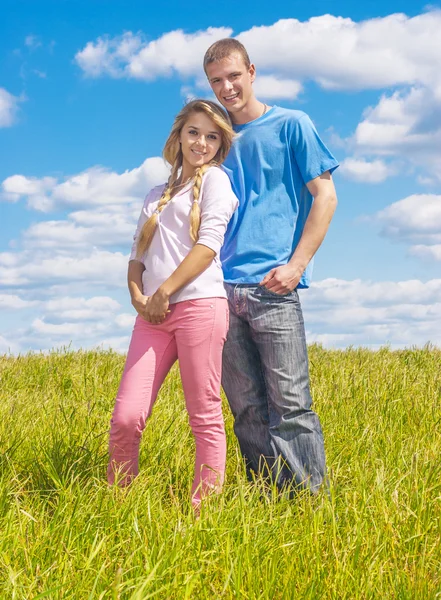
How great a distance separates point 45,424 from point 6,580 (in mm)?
2017

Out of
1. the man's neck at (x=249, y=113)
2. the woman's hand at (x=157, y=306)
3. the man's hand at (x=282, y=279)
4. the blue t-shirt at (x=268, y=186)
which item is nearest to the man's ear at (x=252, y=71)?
the man's neck at (x=249, y=113)

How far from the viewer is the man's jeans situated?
3557mm

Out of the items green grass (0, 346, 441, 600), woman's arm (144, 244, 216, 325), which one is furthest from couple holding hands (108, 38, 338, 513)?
green grass (0, 346, 441, 600)

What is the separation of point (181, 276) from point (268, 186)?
75 cm

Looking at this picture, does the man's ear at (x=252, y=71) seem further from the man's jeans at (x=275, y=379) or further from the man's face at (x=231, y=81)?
the man's jeans at (x=275, y=379)

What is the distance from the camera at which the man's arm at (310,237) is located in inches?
136

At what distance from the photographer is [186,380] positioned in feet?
11.0

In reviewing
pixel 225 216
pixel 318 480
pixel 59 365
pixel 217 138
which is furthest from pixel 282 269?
pixel 59 365

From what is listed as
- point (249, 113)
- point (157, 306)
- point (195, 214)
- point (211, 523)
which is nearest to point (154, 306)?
point (157, 306)

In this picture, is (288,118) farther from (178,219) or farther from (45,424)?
(45,424)

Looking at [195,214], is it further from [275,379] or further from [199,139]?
[275,379]

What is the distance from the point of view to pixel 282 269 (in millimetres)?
3430

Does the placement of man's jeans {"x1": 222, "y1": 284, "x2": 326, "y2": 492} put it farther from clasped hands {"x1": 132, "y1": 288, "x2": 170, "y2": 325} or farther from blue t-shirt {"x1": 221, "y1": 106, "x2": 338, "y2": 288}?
clasped hands {"x1": 132, "y1": 288, "x2": 170, "y2": 325}

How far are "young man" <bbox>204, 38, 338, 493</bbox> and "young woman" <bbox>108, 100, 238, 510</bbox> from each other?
0.19m
